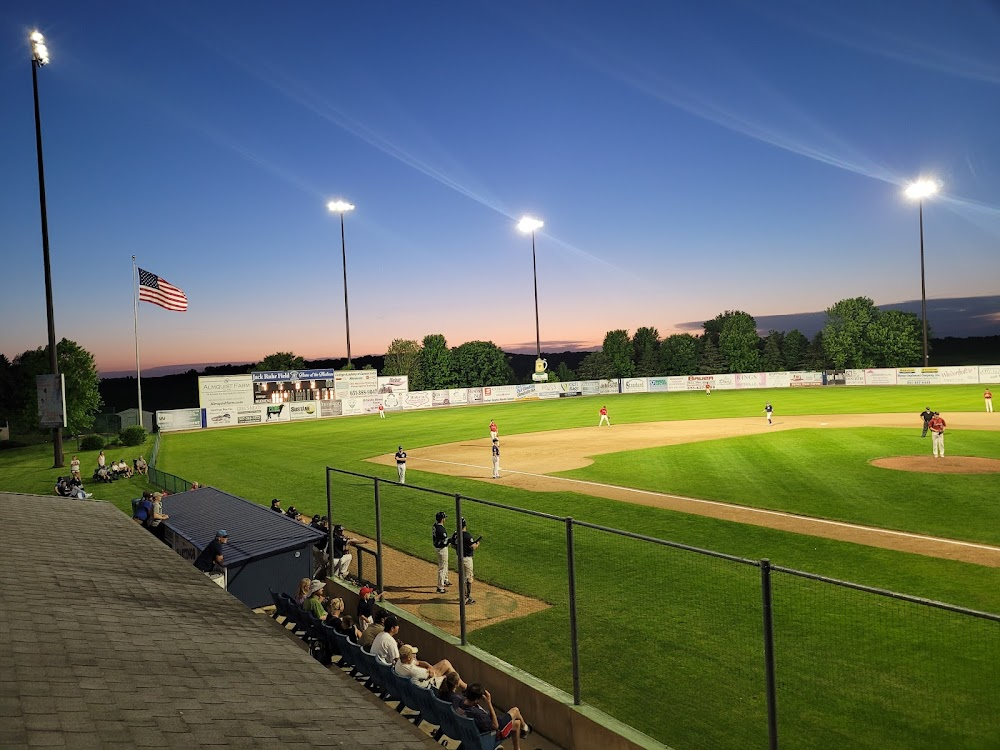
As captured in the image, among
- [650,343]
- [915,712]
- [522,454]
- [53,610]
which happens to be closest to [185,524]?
[53,610]

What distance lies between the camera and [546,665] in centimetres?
957

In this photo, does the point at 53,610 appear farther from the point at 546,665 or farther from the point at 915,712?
the point at 915,712

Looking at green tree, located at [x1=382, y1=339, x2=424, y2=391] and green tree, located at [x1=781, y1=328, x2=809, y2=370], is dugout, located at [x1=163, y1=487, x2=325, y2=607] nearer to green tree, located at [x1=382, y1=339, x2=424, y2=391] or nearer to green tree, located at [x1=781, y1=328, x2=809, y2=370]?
green tree, located at [x1=382, y1=339, x2=424, y2=391]

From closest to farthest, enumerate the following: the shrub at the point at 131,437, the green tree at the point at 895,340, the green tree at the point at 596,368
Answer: the shrub at the point at 131,437, the green tree at the point at 895,340, the green tree at the point at 596,368

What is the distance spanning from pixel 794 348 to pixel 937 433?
10148 centimetres

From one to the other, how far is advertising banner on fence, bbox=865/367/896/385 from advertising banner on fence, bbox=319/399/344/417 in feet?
183

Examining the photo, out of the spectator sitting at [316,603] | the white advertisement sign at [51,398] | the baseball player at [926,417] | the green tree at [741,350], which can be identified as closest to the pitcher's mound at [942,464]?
the baseball player at [926,417]

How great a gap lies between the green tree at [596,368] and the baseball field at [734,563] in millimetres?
Result: 82482

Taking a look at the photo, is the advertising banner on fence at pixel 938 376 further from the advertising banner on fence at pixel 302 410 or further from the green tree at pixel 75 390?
the green tree at pixel 75 390

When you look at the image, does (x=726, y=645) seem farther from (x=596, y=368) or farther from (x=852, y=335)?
(x=596, y=368)

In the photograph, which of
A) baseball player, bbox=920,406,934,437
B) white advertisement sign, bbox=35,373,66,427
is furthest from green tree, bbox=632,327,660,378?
white advertisement sign, bbox=35,373,66,427

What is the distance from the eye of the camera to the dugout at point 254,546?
1240cm

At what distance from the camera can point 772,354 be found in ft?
385

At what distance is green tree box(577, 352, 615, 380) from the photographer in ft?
388
